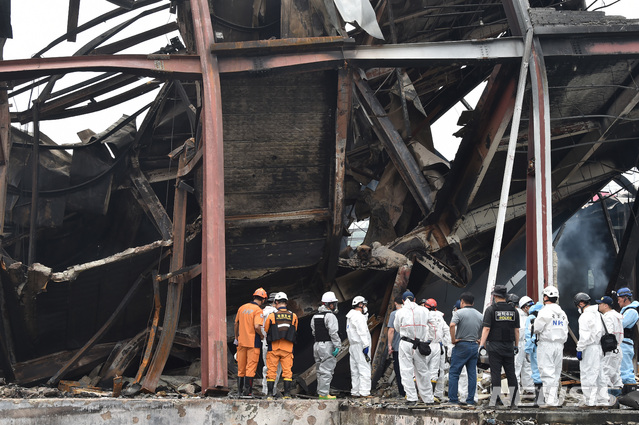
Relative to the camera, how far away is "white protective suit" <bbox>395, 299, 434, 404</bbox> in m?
8.11

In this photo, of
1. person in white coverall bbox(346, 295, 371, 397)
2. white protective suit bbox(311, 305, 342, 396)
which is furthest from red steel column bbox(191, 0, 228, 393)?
person in white coverall bbox(346, 295, 371, 397)

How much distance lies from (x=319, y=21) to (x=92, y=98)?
5148 millimetres

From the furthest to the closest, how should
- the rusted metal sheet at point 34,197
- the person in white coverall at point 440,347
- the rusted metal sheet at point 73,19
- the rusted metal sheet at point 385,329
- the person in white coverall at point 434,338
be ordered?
the rusted metal sheet at point 73,19 < the rusted metal sheet at point 34,197 < the rusted metal sheet at point 385,329 < the person in white coverall at point 440,347 < the person in white coverall at point 434,338

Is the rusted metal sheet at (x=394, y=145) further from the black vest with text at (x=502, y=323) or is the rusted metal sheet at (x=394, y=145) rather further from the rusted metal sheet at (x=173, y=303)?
the black vest with text at (x=502, y=323)

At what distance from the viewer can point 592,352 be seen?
7.77 metres

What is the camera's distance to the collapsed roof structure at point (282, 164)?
33.6 ft

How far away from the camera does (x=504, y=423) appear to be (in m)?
6.10

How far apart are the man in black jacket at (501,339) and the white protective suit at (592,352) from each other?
0.95m

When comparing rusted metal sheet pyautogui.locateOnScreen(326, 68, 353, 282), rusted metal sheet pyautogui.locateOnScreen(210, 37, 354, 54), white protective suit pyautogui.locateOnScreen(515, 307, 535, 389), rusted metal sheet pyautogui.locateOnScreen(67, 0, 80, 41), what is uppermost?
rusted metal sheet pyautogui.locateOnScreen(67, 0, 80, 41)

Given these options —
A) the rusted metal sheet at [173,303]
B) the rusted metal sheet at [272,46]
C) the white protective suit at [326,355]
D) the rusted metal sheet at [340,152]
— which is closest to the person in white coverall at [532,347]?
the white protective suit at [326,355]

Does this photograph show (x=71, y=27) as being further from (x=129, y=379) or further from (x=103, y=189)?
(x=129, y=379)

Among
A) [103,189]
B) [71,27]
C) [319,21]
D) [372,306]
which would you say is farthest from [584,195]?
[71,27]

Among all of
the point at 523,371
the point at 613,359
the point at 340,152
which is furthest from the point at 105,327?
the point at 613,359

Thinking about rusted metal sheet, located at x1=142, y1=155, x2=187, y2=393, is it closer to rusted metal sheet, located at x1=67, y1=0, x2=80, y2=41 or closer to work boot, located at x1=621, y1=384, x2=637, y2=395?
rusted metal sheet, located at x1=67, y1=0, x2=80, y2=41
